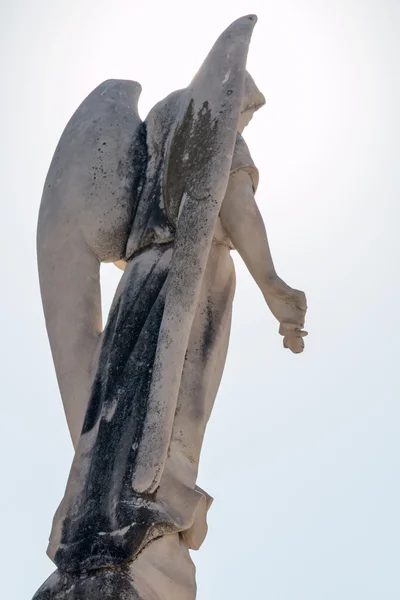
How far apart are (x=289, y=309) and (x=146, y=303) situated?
59 cm

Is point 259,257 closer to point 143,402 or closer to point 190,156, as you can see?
Result: point 190,156

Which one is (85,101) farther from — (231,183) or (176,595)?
(176,595)

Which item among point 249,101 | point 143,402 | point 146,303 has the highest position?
point 249,101

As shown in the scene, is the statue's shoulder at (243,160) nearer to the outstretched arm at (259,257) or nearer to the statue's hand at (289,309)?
the outstretched arm at (259,257)

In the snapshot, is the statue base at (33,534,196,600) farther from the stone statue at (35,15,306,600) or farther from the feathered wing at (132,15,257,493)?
the feathered wing at (132,15,257,493)

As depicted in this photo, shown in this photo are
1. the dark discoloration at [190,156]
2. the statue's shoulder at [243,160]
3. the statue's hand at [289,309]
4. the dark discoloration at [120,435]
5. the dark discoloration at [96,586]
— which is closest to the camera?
the dark discoloration at [96,586]

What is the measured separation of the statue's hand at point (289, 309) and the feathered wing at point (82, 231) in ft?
2.16

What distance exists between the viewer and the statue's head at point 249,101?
6.49 metres

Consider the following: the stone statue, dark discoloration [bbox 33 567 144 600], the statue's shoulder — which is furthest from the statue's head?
dark discoloration [bbox 33 567 144 600]

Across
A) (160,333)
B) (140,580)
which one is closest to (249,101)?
(160,333)

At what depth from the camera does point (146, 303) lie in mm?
5926

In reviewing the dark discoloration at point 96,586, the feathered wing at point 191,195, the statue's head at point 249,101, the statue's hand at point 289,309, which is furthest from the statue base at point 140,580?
the statue's head at point 249,101

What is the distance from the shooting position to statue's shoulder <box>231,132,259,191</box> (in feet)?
20.4

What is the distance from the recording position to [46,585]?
5512 millimetres
